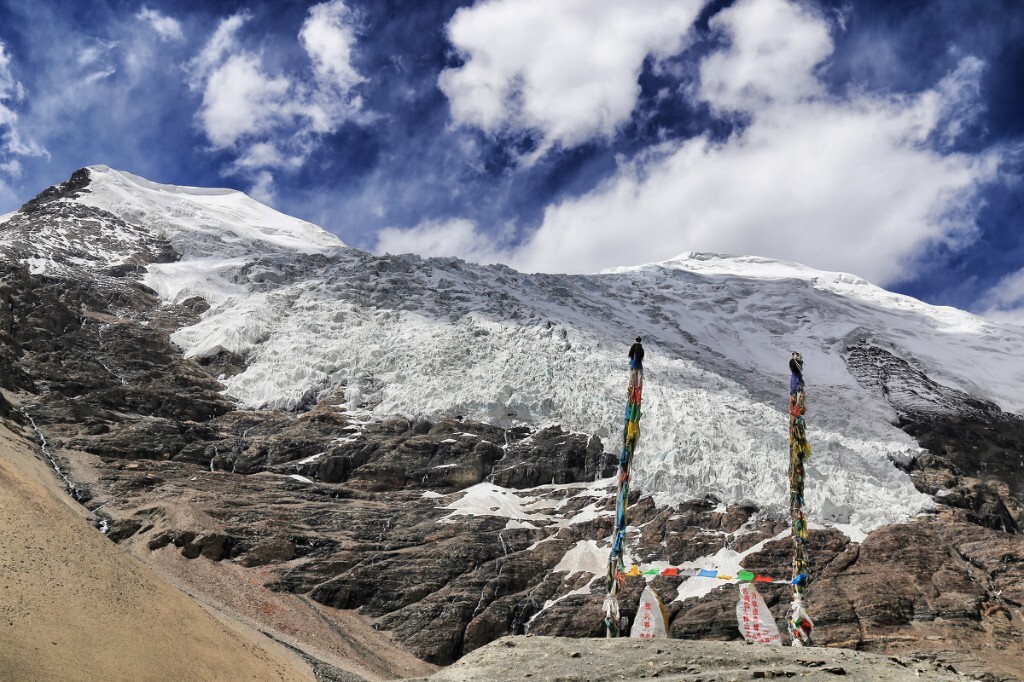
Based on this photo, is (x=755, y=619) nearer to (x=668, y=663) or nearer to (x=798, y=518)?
(x=798, y=518)

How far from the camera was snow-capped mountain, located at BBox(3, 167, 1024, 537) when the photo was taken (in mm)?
59625

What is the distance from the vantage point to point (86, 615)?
18.9 m

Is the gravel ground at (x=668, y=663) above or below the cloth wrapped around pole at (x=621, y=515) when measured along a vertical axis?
below

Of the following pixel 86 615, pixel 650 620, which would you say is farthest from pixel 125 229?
pixel 650 620

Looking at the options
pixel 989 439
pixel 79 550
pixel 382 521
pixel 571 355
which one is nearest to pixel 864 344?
pixel 989 439

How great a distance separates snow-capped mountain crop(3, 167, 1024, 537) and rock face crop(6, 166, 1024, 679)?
9.13 ft

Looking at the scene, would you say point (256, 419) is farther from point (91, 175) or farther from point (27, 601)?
point (91, 175)

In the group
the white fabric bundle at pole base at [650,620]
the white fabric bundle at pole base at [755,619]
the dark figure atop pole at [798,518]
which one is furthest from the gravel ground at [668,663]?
the white fabric bundle at pole base at [755,619]

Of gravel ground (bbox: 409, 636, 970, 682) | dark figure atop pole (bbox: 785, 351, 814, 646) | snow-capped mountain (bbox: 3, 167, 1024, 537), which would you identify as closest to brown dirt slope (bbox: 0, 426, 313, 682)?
gravel ground (bbox: 409, 636, 970, 682)

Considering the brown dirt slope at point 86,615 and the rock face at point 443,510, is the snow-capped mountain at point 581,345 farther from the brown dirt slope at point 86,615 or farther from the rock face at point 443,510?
the brown dirt slope at point 86,615

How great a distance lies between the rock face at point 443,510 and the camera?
Answer: 143 feet

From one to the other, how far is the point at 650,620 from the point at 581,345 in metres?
51.8

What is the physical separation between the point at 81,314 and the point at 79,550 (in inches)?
Answer: 2253

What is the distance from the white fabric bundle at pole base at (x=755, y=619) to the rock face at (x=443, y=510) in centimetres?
1782
